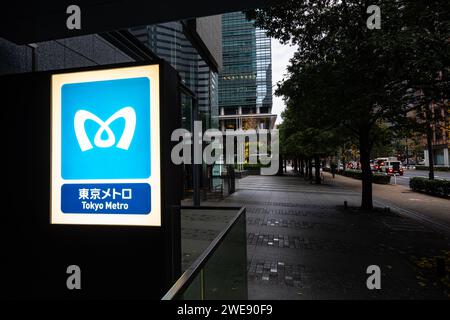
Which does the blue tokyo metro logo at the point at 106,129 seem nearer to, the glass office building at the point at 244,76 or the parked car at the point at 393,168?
the parked car at the point at 393,168

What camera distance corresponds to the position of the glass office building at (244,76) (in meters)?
88.5

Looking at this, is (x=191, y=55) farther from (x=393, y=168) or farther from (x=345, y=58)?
(x=393, y=168)

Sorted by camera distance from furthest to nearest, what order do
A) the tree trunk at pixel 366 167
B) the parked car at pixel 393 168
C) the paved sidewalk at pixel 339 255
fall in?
the parked car at pixel 393 168 → the tree trunk at pixel 366 167 → the paved sidewalk at pixel 339 255

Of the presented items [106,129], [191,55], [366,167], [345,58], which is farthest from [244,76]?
[106,129]

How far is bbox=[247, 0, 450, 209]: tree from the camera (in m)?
6.41

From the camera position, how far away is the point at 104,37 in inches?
277

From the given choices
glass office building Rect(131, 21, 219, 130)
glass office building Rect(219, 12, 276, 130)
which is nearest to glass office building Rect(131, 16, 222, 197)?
glass office building Rect(131, 21, 219, 130)

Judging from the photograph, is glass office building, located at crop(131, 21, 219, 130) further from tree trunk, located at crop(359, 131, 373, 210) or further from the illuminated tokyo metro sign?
tree trunk, located at crop(359, 131, 373, 210)

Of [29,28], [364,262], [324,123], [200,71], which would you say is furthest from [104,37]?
[200,71]

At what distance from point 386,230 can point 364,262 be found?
3.82 meters

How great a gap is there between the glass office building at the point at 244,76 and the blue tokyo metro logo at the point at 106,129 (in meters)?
85.6

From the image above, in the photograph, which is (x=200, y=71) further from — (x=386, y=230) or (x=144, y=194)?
(x=144, y=194)

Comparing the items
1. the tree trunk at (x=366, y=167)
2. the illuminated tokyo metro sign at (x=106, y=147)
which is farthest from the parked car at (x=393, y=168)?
the illuminated tokyo metro sign at (x=106, y=147)

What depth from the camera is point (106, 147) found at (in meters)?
2.84
